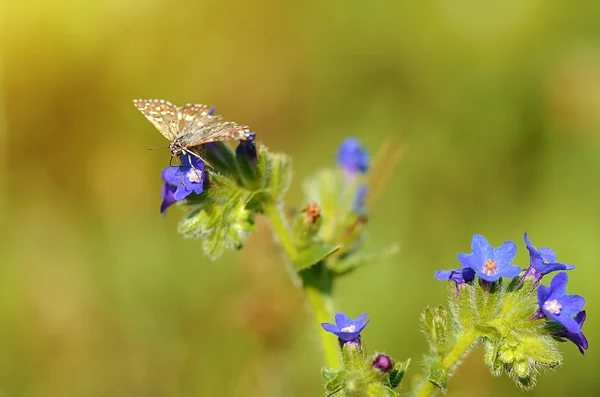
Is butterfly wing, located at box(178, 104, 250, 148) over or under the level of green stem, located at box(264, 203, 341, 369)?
over

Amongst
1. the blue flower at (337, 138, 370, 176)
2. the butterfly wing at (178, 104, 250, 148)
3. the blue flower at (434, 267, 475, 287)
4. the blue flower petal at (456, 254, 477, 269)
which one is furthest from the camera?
the blue flower at (337, 138, 370, 176)

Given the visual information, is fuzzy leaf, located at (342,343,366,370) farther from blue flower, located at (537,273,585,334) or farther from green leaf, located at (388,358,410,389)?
blue flower, located at (537,273,585,334)

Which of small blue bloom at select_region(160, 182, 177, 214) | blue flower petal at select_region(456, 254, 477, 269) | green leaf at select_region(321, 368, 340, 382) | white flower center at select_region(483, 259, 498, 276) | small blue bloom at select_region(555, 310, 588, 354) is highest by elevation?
small blue bloom at select_region(160, 182, 177, 214)

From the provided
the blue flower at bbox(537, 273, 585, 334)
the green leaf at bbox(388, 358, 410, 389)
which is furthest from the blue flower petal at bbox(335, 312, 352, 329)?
the blue flower at bbox(537, 273, 585, 334)

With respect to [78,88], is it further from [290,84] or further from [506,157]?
[506,157]

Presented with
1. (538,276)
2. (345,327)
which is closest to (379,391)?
(345,327)
